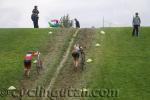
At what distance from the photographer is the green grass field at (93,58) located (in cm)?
3878

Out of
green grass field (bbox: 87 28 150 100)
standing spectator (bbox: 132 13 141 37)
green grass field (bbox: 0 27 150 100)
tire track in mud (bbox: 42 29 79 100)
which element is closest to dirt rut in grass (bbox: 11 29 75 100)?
green grass field (bbox: 0 27 150 100)

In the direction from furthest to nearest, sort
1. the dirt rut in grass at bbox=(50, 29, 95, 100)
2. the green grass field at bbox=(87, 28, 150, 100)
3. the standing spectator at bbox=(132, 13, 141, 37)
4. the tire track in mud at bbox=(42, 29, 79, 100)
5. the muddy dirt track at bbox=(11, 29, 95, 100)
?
the standing spectator at bbox=(132, 13, 141, 37), the muddy dirt track at bbox=(11, 29, 95, 100), the tire track in mud at bbox=(42, 29, 79, 100), the green grass field at bbox=(87, 28, 150, 100), the dirt rut in grass at bbox=(50, 29, 95, 100)

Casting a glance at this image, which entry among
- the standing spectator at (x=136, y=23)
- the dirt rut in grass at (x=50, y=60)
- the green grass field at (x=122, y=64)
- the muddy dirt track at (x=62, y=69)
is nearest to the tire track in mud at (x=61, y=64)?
the muddy dirt track at (x=62, y=69)

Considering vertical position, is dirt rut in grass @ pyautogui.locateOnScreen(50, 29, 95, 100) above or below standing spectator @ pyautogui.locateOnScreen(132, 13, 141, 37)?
below

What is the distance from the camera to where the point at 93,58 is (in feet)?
147

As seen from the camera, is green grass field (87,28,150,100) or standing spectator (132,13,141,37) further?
standing spectator (132,13,141,37)

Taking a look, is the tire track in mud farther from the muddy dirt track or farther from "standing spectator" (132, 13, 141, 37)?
"standing spectator" (132, 13, 141, 37)

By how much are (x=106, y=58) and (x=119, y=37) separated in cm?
750

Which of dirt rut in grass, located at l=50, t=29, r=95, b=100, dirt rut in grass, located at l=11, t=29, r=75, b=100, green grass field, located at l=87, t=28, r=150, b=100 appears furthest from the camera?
dirt rut in grass, located at l=11, t=29, r=75, b=100

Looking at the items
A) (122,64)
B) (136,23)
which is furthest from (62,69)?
(136,23)

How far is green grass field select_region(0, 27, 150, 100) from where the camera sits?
38781 mm

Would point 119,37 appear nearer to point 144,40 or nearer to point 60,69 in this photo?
point 144,40

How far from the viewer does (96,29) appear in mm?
55188

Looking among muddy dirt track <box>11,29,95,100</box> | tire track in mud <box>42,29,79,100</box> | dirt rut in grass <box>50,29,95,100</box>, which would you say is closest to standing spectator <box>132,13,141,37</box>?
muddy dirt track <box>11,29,95,100</box>
